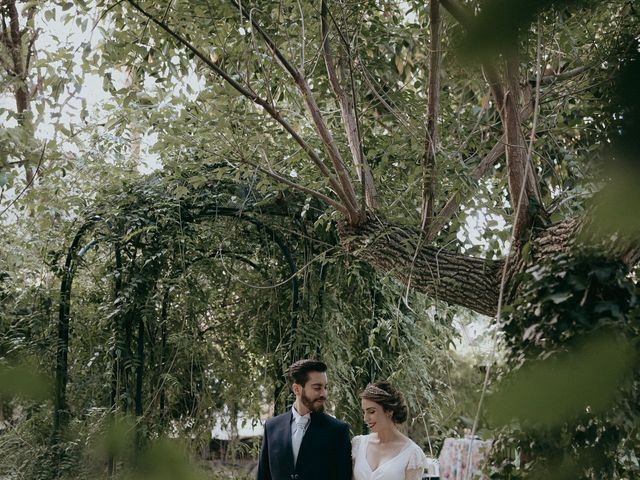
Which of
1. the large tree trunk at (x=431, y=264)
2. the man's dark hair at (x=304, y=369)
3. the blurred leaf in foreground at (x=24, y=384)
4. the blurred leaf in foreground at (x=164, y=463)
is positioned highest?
the large tree trunk at (x=431, y=264)

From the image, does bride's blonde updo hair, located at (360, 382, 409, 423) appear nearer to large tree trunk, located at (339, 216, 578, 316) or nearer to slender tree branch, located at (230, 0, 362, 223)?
large tree trunk, located at (339, 216, 578, 316)

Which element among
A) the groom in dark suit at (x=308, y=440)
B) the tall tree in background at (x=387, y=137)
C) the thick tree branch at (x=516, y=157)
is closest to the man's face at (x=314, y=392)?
the groom in dark suit at (x=308, y=440)

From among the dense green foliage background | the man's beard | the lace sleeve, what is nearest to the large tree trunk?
the dense green foliage background

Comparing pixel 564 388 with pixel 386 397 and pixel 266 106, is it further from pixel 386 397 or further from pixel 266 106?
pixel 386 397

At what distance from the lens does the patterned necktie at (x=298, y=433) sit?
3.60 metres

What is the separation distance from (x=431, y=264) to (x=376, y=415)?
0.77 meters

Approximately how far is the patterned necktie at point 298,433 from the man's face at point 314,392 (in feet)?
0.21

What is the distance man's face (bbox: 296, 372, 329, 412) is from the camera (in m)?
3.65

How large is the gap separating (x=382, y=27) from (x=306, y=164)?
0.75 metres

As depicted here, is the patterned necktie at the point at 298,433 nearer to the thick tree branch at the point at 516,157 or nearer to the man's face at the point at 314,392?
the man's face at the point at 314,392

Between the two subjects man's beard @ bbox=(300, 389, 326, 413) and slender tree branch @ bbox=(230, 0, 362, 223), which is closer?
slender tree branch @ bbox=(230, 0, 362, 223)

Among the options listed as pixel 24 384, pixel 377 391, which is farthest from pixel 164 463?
pixel 377 391

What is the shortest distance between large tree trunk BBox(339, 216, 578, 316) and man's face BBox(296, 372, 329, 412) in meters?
0.56

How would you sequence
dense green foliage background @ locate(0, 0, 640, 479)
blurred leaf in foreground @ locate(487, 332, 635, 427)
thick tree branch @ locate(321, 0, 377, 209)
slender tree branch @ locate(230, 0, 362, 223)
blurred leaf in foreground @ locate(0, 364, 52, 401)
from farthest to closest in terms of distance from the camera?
1. thick tree branch @ locate(321, 0, 377, 209)
2. dense green foliage background @ locate(0, 0, 640, 479)
3. slender tree branch @ locate(230, 0, 362, 223)
4. blurred leaf in foreground @ locate(0, 364, 52, 401)
5. blurred leaf in foreground @ locate(487, 332, 635, 427)
